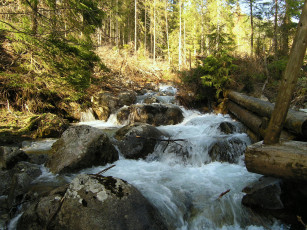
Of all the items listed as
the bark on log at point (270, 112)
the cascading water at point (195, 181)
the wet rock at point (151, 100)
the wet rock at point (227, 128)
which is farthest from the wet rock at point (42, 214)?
the wet rock at point (151, 100)

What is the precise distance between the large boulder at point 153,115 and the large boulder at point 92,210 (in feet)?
21.4

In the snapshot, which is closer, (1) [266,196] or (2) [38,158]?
(1) [266,196]

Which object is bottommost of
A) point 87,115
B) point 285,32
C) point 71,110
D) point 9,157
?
point 9,157

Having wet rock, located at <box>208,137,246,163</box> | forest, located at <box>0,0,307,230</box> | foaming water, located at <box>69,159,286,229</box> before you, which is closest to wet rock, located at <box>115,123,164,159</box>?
forest, located at <box>0,0,307,230</box>

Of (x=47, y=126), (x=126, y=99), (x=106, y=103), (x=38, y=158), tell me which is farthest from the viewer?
(x=126, y=99)

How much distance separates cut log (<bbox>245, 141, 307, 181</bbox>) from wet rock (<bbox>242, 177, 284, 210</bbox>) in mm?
426

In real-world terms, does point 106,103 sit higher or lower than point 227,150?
higher

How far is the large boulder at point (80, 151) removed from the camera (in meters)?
5.02

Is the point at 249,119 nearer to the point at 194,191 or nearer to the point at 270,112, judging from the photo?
the point at 270,112

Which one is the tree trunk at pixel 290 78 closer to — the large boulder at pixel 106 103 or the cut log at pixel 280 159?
the cut log at pixel 280 159

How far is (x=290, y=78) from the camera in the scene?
3100 millimetres

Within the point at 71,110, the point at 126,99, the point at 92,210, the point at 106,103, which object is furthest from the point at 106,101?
the point at 92,210

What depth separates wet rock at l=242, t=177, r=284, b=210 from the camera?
356 centimetres

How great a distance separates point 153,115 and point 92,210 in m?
7.17
